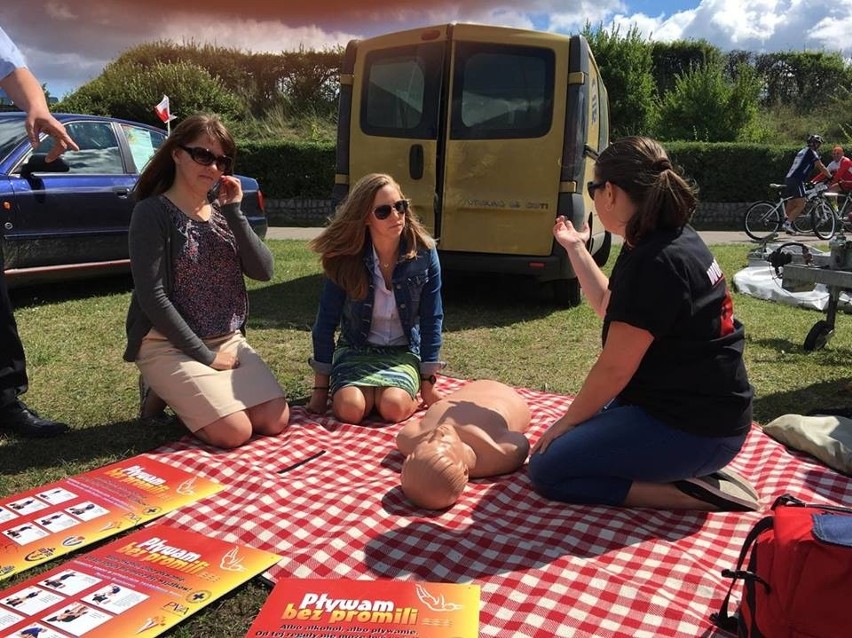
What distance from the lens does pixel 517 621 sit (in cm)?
220

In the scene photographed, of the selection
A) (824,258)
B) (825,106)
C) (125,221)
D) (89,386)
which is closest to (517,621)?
(89,386)

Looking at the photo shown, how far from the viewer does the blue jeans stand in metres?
2.76

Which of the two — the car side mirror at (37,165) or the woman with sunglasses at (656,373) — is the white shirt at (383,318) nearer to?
the woman with sunglasses at (656,373)

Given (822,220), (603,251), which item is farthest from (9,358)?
(822,220)

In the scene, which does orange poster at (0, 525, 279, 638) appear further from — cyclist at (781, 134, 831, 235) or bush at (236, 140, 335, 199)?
bush at (236, 140, 335, 199)

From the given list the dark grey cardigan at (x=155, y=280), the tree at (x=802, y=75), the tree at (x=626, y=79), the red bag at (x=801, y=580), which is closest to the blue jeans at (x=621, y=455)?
the red bag at (x=801, y=580)

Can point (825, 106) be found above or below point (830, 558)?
above

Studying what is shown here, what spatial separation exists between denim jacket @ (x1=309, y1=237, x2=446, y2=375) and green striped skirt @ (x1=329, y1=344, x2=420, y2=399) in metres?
0.05

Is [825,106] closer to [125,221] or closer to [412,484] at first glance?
[125,221]

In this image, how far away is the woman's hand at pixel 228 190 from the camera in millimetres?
3830

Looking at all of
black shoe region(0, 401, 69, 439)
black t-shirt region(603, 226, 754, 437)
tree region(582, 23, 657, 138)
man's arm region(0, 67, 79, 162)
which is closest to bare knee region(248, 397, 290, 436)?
black shoe region(0, 401, 69, 439)

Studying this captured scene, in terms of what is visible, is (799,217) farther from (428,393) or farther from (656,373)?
(656,373)

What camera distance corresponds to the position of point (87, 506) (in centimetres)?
290

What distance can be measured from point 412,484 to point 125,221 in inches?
216
